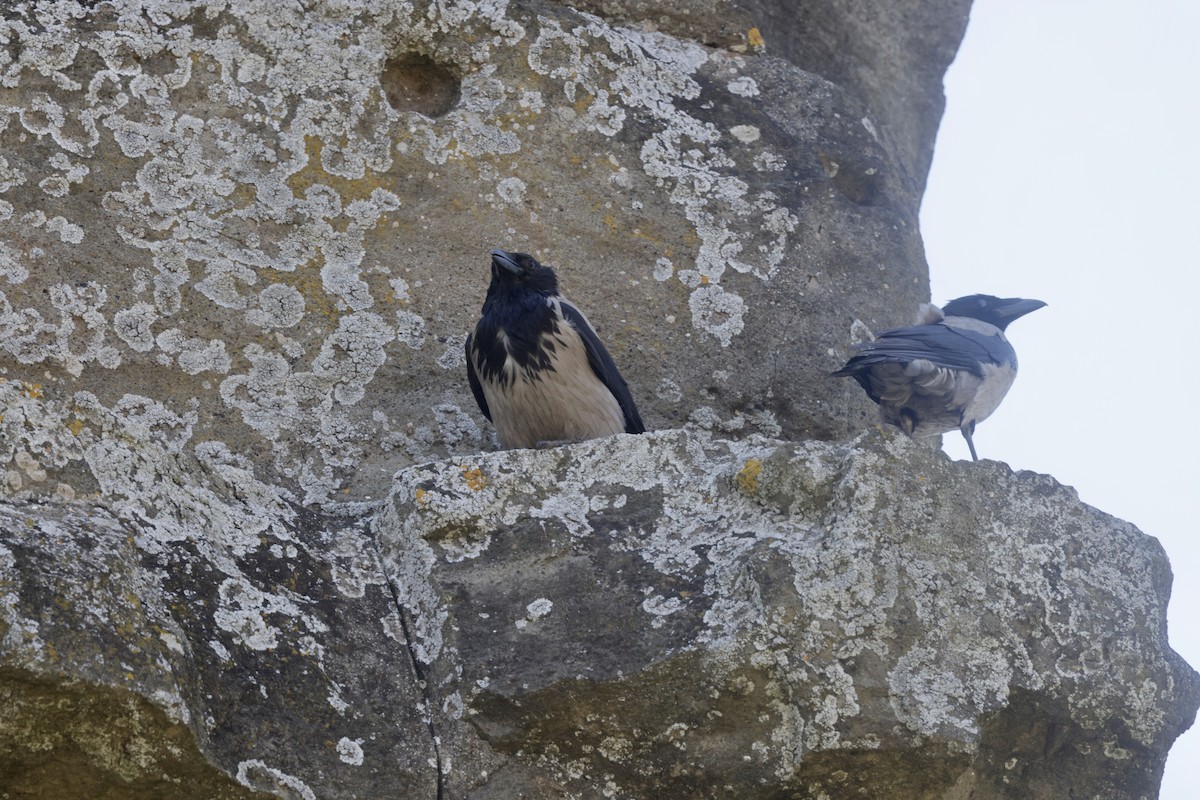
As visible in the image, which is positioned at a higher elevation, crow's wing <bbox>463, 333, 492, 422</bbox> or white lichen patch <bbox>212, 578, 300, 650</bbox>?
crow's wing <bbox>463, 333, 492, 422</bbox>

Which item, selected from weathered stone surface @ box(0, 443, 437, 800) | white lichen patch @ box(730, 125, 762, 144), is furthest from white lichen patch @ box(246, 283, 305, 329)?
white lichen patch @ box(730, 125, 762, 144)

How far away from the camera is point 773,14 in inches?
212

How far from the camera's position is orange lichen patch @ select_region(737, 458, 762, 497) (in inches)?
133

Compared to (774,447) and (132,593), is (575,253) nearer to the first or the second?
(774,447)

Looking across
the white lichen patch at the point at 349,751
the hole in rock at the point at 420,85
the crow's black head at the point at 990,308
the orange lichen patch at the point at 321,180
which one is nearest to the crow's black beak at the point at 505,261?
the orange lichen patch at the point at 321,180

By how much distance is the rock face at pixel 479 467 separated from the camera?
2.88 m

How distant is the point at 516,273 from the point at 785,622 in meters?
1.64

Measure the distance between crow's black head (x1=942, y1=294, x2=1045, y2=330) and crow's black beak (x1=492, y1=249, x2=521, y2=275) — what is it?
2523 mm

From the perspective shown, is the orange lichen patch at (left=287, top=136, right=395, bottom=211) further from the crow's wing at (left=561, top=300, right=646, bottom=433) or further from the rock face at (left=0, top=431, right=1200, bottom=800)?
the rock face at (left=0, top=431, right=1200, bottom=800)

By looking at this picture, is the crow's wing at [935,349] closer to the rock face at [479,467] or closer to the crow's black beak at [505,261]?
the rock face at [479,467]

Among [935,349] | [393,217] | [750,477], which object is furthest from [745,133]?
[750,477]

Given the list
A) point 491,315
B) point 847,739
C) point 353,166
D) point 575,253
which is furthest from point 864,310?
point 847,739

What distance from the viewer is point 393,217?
441 centimetres

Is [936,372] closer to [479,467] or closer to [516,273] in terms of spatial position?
[516,273]
